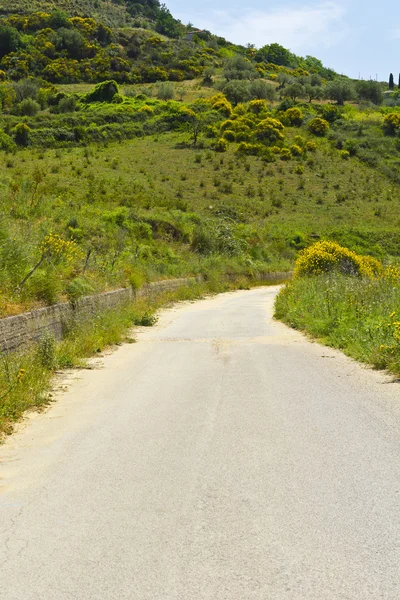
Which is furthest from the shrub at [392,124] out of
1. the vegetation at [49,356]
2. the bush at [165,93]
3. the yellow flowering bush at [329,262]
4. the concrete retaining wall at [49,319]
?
the concrete retaining wall at [49,319]

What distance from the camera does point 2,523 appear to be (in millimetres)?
4469

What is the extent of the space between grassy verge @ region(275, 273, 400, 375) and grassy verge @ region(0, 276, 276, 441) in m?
4.46

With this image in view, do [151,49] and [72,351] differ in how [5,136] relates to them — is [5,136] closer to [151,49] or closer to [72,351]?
[72,351]

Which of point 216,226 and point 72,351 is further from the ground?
point 216,226

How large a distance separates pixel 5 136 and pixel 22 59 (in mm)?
57201

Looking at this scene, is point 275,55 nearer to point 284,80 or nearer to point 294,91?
point 284,80

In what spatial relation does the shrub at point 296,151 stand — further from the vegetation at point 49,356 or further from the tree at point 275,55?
the tree at point 275,55

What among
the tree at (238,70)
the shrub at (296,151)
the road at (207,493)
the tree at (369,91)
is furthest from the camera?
the tree at (369,91)

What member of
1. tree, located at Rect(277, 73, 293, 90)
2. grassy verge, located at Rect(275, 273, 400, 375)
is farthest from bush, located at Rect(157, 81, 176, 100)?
grassy verge, located at Rect(275, 273, 400, 375)

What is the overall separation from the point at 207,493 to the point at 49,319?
7407 mm

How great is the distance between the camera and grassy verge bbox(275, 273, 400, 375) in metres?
10.9

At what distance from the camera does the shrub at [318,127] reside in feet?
268

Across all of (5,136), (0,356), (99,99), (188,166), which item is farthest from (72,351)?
(99,99)

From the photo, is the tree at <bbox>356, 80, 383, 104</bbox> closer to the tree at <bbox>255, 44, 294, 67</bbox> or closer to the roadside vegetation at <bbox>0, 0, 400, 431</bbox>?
the roadside vegetation at <bbox>0, 0, 400, 431</bbox>
